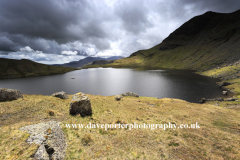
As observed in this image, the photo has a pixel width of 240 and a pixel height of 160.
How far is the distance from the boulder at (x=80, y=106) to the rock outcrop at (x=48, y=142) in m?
8.81

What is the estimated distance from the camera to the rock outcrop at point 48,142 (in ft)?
25.7

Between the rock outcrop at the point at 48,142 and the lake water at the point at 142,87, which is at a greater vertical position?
the rock outcrop at the point at 48,142

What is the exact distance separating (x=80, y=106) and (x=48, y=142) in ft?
37.4

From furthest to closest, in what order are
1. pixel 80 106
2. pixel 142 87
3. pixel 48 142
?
pixel 142 87, pixel 80 106, pixel 48 142

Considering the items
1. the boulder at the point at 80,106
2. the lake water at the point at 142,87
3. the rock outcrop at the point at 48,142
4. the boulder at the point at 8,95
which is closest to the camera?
the rock outcrop at the point at 48,142

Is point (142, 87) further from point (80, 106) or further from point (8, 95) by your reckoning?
point (8, 95)

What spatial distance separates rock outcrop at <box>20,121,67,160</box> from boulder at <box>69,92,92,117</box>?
8.81 metres

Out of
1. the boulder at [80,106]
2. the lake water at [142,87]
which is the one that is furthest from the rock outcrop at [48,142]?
the lake water at [142,87]

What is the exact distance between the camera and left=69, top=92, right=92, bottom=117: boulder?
20.2m

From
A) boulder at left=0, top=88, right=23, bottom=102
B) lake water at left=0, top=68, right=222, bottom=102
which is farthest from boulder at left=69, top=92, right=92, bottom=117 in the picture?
lake water at left=0, top=68, right=222, bottom=102

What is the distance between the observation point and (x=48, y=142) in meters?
9.34

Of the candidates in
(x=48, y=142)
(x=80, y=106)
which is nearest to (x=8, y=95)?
(x=80, y=106)

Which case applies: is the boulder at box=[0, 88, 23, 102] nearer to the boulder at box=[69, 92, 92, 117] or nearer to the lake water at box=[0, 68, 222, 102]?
the boulder at box=[69, 92, 92, 117]

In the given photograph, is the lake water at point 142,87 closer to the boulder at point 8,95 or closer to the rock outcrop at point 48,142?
the boulder at point 8,95
